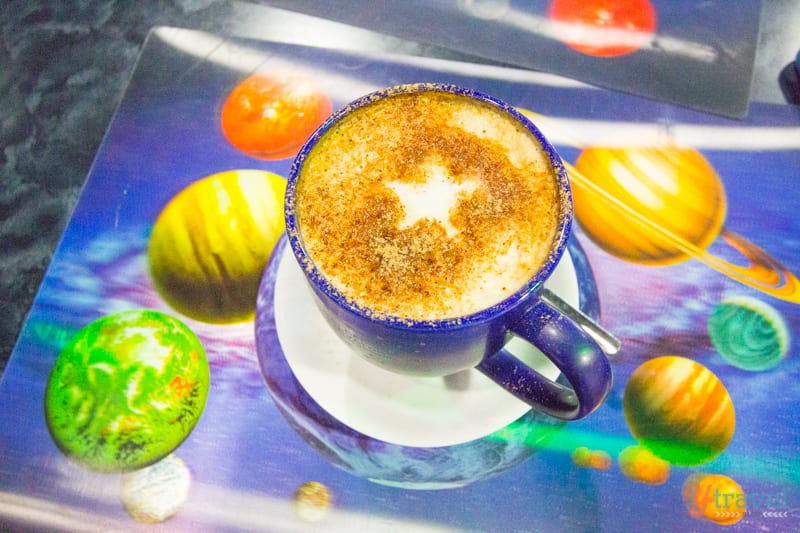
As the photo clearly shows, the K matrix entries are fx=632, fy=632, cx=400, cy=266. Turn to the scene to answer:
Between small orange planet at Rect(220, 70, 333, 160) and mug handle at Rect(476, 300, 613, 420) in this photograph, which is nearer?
mug handle at Rect(476, 300, 613, 420)

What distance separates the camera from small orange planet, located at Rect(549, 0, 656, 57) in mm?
950

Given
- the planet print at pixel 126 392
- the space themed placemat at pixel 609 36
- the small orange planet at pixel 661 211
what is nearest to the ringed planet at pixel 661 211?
the small orange planet at pixel 661 211

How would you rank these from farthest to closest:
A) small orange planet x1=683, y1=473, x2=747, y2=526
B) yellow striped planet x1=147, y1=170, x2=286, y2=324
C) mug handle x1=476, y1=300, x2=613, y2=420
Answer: yellow striped planet x1=147, y1=170, x2=286, y2=324, small orange planet x1=683, y1=473, x2=747, y2=526, mug handle x1=476, y1=300, x2=613, y2=420

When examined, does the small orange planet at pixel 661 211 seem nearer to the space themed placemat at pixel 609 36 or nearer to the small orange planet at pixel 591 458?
the space themed placemat at pixel 609 36

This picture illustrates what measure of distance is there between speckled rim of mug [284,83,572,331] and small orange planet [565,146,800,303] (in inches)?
8.6

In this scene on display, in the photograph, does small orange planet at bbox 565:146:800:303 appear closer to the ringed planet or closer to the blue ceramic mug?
the ringed planet

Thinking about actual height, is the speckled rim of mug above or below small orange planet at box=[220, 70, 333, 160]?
above

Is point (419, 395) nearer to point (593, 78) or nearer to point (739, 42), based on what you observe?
point (593, 78)

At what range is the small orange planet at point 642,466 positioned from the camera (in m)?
0.65

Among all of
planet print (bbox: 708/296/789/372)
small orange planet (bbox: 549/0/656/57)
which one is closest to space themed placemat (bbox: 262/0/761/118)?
small orange planet (bbox: 549/0/656/57)

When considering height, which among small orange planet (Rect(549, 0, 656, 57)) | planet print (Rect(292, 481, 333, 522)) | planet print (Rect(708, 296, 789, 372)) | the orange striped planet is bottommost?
planet print (Rect(292, 481, 333, 522))

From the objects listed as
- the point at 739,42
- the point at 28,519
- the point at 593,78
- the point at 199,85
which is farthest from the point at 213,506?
the point at 739,42

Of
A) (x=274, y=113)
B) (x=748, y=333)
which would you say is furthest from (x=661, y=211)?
(x=274, y=113)

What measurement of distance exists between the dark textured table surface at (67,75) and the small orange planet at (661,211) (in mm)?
232
